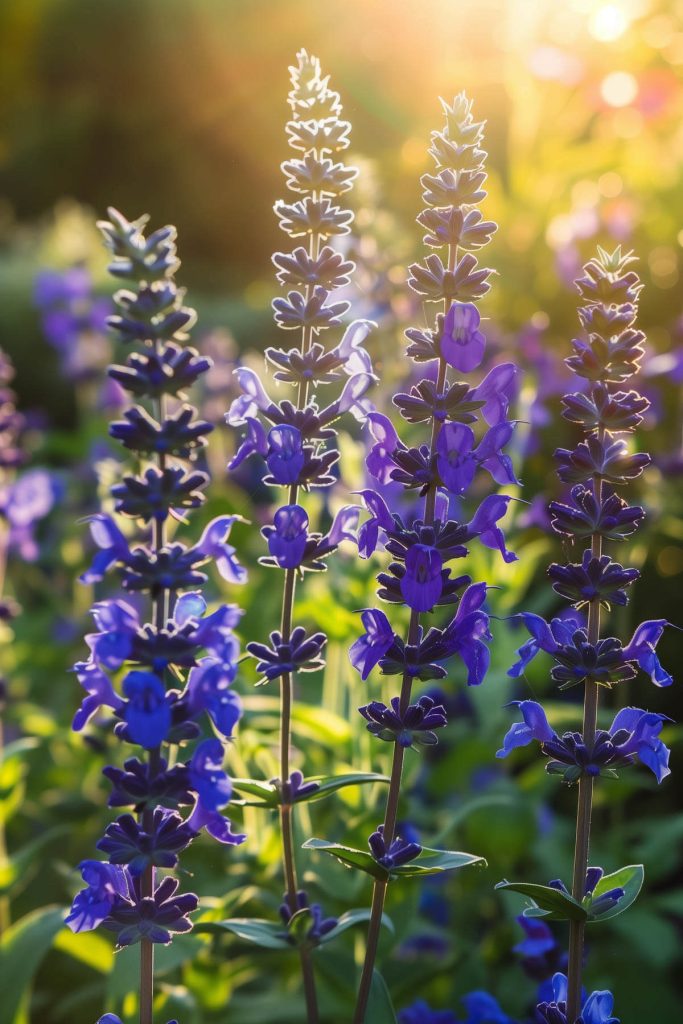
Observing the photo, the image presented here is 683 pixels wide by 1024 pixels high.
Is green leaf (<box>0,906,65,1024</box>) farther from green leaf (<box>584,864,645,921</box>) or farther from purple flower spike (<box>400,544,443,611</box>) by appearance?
purple flower spike (<box>400,544,443,611</box>)

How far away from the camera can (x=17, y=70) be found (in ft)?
93.2

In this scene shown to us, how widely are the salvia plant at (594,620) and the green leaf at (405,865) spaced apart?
0.12 meters

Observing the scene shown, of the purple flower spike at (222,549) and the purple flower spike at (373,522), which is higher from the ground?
the purple flower spike at (373,522)

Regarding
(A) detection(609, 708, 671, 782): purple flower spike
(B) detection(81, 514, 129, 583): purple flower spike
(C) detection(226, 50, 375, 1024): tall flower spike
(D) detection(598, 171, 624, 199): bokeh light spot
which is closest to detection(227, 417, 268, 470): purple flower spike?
(C) detection(226, 50, 375, 1024): tall flower spike

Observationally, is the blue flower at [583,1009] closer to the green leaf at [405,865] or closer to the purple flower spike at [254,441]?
the green leaf at [405,865]

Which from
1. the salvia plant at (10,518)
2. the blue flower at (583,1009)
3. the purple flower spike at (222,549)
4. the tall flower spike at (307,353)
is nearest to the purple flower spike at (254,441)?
the tall flower spike at (307,353)

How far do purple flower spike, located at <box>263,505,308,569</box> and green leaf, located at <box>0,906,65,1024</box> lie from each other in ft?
4.52

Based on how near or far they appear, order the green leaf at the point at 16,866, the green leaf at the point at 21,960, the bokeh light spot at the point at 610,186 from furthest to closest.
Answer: the bokeh light spot at the point at 610,186 < the green leaf at the point at 16,866 < the green leaf at the point at 21,960

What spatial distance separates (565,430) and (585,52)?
3077 mm

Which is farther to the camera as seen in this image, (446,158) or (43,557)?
(43,557)

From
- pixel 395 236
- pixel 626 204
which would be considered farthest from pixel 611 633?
pixel 626 204

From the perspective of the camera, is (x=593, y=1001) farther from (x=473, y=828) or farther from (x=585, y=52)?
(x=585, y=52)

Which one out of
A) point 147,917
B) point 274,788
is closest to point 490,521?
point 274,788

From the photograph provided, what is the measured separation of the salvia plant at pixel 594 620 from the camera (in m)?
1.93
